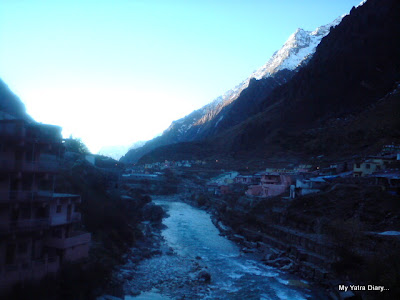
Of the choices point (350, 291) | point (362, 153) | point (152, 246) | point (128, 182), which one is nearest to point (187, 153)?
point (128, 182)

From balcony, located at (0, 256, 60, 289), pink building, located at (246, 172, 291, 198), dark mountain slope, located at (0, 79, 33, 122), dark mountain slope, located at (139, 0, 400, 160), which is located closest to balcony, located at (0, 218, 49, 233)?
balcony, located at (0, 256, 60, 289)

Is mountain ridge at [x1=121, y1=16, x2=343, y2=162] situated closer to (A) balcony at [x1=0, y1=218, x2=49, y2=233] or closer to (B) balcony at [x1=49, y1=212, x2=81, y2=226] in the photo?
(B) balcony at [x1=49, y1=212, x2=81, y2=226]

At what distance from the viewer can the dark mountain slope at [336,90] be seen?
77312 millimetres

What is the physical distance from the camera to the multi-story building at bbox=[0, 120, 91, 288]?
13.6 metres

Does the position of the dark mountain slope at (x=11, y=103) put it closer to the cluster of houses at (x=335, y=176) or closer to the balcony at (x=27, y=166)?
the balcony at (x=27, y=166)

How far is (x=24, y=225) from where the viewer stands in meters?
14.1

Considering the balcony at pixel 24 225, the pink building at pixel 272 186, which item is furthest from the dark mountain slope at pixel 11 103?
the pink building at pixel 272 186

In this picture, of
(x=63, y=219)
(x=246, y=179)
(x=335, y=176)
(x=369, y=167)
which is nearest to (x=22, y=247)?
(x=63, y=219)

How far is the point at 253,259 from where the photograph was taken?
25984 millimetres

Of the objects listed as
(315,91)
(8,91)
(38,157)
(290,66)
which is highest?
(290,66)

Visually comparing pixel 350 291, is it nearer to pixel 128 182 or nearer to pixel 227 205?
pixel 227 205

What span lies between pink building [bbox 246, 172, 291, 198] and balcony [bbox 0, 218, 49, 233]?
96.4 ft

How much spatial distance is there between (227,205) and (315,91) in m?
57.4

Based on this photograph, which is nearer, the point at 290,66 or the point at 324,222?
the point at 324,222
